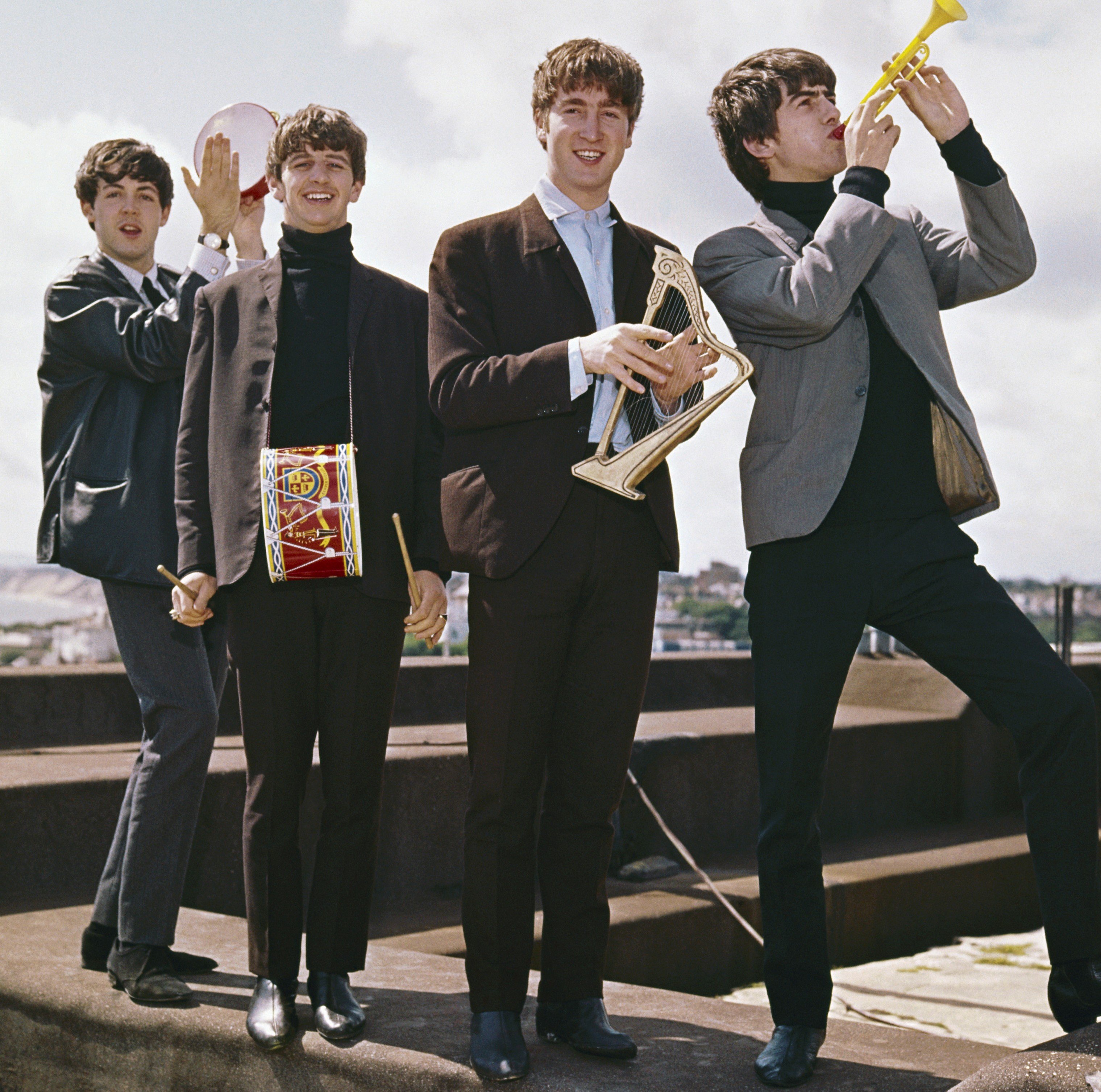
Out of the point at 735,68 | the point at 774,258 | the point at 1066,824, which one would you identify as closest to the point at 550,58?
the point at 735,68

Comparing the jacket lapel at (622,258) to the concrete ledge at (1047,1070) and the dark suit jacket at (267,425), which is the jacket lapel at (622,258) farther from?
the concrete ledge at (1047,1070)

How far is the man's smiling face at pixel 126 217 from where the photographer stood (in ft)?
11.6

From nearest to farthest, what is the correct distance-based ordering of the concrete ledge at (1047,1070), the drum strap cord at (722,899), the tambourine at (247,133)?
the concrete ledge at (1047,1070) < the tambourine at (247,133) < the drum strap cord at (722,899)

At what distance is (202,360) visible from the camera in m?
3.04

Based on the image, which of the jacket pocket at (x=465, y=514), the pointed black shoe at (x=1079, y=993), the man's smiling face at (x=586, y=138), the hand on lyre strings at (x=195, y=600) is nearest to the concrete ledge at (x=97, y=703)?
the hand on lyre strings at (x=195, y=600)

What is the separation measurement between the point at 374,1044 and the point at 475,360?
137cm

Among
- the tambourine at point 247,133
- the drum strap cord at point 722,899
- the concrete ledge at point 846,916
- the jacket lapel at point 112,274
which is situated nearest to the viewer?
the tambourine at point 247,133

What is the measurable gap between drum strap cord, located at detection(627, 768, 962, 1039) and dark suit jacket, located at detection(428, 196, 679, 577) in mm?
1773

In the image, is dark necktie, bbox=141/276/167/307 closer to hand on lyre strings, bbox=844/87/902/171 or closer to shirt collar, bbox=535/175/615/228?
shirt collar, bbox=535/175/615/228

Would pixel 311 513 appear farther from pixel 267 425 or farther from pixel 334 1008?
pixel 334 1008

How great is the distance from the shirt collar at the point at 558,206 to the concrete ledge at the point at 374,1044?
166 centimetres

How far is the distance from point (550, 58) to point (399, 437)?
839 millimetres

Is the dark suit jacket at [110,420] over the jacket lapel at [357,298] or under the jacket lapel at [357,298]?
under

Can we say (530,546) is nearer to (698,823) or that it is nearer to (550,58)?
(550,58)
